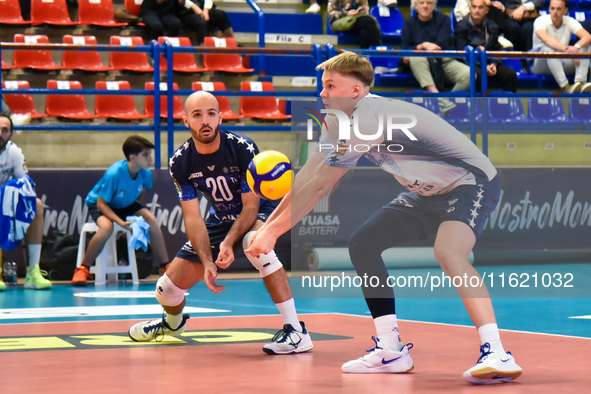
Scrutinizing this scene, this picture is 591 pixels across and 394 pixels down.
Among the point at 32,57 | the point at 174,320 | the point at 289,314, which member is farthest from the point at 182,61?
the point at 289,314

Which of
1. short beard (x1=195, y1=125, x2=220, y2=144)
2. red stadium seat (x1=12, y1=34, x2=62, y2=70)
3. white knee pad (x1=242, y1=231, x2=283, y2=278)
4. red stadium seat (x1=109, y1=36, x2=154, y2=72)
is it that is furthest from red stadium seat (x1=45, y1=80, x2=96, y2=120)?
white knee pad (x1=242, y1=231, x2=283, y2=278)

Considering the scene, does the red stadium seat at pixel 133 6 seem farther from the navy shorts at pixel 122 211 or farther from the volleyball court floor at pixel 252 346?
the volleyball court floor at pixel 252 346

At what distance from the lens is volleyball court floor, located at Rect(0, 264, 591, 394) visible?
5379mm

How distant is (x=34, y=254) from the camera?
38.0ft

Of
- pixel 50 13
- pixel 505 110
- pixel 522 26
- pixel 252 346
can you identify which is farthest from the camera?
pixel 522 26

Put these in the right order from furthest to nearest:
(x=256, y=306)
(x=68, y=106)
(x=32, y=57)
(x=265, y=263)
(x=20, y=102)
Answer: (x=32, y=57), (x=68, y=106), (x=20, y=102), (x=256, y=306), (x=265, y=263)

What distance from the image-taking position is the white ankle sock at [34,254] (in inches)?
456

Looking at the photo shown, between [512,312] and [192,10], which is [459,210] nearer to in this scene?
[512,312]

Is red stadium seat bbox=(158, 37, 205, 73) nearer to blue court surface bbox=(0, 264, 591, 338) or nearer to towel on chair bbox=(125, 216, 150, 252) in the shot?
towel on chair bbox=(125, 216, 150, 252)

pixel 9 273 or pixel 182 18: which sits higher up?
pixel 182 18

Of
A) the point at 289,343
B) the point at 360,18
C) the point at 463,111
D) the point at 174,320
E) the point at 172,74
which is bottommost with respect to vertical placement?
the point at 289,343

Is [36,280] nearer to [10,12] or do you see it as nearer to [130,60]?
[130,60]

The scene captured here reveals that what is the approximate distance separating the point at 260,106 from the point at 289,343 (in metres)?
9.44

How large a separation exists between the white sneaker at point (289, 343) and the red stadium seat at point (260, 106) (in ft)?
28.7
